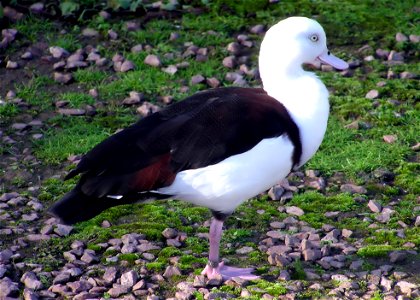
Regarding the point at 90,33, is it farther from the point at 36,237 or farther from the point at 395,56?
the point at 36,237

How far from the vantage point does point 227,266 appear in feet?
16.6

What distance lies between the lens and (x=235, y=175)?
15.7ft

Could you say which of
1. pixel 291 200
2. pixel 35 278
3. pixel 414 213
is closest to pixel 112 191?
pixel 35 278

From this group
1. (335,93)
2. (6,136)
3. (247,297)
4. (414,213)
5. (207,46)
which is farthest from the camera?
(207,46)

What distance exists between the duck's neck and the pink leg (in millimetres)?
583

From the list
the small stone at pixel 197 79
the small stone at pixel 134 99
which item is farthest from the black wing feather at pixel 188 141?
the small stone at pixel 197 79

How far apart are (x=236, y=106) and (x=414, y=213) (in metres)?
1.46

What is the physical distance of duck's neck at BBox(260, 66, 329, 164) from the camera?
4938 mm

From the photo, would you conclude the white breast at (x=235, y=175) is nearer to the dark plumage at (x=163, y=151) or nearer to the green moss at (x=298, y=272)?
the dark plumage at (x=163, y=151)

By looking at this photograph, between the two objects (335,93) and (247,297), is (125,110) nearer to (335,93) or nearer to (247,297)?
(335,93)

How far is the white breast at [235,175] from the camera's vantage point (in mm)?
4777

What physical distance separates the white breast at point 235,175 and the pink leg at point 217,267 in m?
0.25

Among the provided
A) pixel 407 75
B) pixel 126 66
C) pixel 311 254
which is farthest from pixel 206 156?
pixel 407 75

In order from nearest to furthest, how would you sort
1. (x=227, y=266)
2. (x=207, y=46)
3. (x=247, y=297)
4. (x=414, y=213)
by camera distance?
(x=247, y=297) → (x=227, y=266) → (x=414, y=213) → (x=207, y=46)
